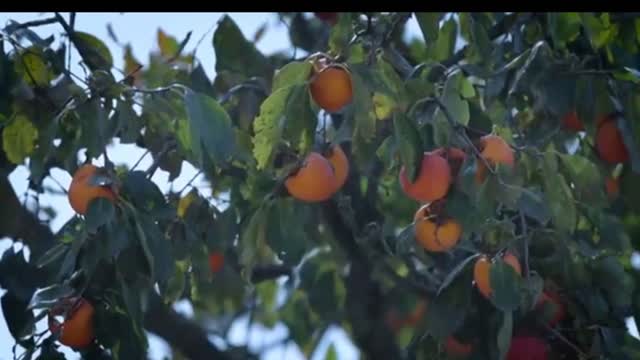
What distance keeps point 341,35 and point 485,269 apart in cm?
45

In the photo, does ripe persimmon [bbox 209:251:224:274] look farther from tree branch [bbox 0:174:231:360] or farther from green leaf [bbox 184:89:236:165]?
green leaf [bbox 184:89:236:165]

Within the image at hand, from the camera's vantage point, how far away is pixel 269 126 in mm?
2225

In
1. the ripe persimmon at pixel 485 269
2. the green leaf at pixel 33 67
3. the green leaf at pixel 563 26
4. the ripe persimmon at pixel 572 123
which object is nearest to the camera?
the ripe persimmon at pixel 485 269

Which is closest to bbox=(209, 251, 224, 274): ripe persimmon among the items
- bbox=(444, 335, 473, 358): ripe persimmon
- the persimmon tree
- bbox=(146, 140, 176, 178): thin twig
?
the persimmon tree

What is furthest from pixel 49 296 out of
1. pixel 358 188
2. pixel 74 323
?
pixel 358 188

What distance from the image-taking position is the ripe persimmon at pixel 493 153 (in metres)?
2.22

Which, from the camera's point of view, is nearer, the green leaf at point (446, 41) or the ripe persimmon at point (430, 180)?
the ripe persimmon at point (430, 180)

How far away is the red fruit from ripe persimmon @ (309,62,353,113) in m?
0.48

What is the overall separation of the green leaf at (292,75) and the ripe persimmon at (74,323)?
407mm

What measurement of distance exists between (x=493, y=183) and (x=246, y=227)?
426 millimetres

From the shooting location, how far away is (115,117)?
7.70ft

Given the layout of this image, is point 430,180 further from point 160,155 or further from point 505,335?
point 160,155

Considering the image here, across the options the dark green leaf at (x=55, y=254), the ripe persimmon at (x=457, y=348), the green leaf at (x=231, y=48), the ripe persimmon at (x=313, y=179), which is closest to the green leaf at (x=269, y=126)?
the ripe persimmon at (x=313, y=179)

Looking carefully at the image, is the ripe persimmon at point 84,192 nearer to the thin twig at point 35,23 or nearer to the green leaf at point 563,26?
the thin twig at point 35,23
